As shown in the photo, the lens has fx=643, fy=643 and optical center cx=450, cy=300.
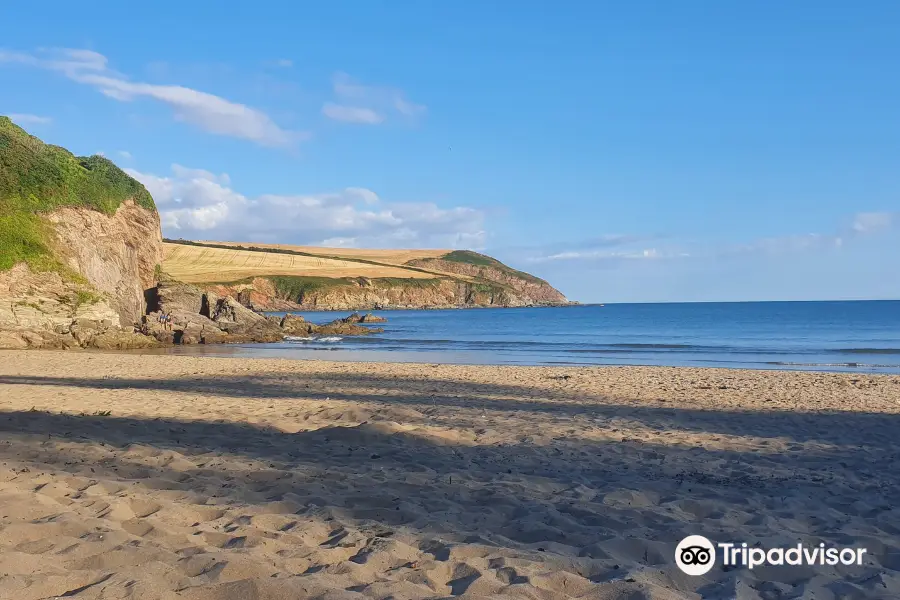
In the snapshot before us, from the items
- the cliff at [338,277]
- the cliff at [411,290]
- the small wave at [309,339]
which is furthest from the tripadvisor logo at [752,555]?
the cliff at [338,277]

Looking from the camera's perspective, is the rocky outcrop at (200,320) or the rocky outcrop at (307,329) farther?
the rocky outcrop at (307,329)

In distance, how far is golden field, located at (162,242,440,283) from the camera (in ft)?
330

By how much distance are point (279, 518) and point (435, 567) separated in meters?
1.44

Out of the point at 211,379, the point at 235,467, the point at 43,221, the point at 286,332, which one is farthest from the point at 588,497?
the point at 286,332

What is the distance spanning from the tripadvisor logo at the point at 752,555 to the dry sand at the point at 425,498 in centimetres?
11

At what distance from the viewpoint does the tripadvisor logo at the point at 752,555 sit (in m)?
4.25

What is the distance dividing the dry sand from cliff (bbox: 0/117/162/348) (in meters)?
17.8

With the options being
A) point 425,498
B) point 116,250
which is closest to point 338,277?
point 116,250

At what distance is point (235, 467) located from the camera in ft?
20.7

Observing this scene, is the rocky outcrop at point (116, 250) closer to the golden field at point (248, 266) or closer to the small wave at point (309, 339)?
the small wave at point (309, 339)

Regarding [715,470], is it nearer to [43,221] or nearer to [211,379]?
[211,379]

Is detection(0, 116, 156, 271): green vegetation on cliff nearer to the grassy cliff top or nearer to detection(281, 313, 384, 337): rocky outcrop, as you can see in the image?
detection(281, 313, 384, 337): rocky outcrop

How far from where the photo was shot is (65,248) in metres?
30.0

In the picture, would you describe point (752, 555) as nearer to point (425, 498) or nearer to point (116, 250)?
point (425, 498)
